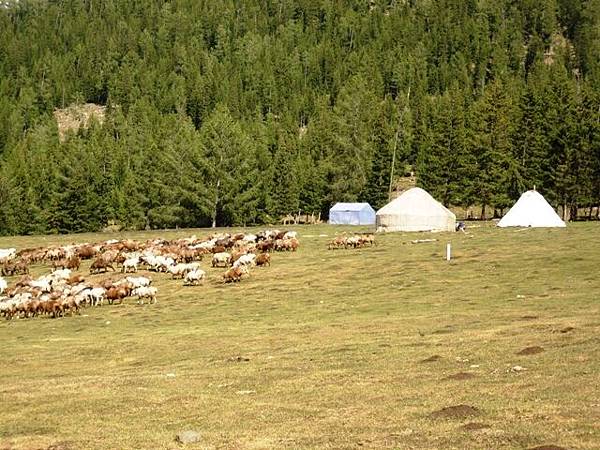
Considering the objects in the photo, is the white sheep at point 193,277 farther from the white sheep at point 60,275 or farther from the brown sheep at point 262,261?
the white sheep at point 60,275

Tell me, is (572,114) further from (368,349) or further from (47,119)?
(47,119)

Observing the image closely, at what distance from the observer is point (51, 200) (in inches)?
4139

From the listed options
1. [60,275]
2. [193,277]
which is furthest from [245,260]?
[60,275]

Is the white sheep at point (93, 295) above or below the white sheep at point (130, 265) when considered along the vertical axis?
below

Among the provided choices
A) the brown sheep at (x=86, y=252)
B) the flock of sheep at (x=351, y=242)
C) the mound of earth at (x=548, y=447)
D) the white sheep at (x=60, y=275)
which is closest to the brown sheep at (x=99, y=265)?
the white sheep at (x=60, y=275)

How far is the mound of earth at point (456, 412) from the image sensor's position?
505 inches

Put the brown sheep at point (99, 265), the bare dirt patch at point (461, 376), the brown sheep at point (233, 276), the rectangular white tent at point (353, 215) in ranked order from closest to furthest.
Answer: the bare dirt patch at point (461, 376)
the brown sheep at point (233, 276)
the brown sheep at point (99, 265)
the rectangular white tent at point (353, 215)

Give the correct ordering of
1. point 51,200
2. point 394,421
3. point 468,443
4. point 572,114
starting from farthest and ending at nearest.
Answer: point 51,200 < point 572,114 < point 394,421 < point 468,443

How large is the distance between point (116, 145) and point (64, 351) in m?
121

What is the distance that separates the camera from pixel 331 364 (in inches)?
743

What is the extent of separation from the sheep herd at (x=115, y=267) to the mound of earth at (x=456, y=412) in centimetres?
2473

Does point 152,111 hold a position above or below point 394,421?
above

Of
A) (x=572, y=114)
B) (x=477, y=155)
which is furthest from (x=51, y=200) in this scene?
(x=572, y=114)

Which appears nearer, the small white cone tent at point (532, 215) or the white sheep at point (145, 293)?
the white sheep at point (145, 293)
